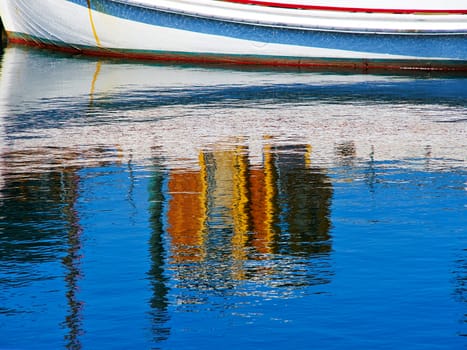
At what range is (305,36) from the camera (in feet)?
94.4

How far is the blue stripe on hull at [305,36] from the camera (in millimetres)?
27859

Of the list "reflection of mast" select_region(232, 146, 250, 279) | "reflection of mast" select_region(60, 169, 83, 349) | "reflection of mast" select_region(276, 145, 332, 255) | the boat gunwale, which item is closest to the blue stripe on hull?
the boat gunwale

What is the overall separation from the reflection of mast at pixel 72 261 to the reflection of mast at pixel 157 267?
1.76 feet

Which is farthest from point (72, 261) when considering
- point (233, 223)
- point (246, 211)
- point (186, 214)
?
point (246, 211)

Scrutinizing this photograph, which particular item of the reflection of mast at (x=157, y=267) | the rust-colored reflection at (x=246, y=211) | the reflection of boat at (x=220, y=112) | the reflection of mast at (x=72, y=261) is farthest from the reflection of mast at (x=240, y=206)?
the reflection of mast at (x=72, y=261)

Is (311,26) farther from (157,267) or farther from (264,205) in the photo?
(157,267)

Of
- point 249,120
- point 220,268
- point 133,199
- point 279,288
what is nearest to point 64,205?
point 133,199

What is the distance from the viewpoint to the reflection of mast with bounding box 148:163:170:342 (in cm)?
791

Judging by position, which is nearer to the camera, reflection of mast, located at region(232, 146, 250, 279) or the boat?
reflection of mast, located at region(232, 146, 250, 279)

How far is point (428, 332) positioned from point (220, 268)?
220 cm

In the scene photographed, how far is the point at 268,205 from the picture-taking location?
39.1ft

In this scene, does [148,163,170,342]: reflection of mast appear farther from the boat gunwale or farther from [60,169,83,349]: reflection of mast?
the boat gunwale

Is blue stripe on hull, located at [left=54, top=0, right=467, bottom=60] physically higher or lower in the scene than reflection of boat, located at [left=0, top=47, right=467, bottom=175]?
higher

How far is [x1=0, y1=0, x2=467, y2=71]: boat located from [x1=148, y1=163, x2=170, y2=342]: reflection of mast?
15600 millimetres
